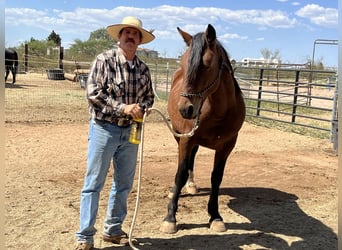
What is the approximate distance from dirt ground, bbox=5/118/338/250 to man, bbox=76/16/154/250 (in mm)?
571

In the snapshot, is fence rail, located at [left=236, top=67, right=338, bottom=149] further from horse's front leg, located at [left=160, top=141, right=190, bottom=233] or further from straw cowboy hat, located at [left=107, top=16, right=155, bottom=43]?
straw cowboy hat, located at [left=107, top=16, right=155, bottom=43]

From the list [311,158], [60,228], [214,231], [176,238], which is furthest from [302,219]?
[311,158]

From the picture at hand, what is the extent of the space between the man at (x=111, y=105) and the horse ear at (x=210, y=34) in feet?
1.53

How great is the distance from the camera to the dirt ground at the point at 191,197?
3.55 m

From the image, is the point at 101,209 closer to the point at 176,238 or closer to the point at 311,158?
the point at 176,238

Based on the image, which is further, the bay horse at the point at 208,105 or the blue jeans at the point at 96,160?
the bay horse at the point at 208,105

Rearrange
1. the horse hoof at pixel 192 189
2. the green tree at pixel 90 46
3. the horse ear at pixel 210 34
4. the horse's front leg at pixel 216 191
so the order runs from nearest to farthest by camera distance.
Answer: the horse ear at pixel 210 34 → the horse's front leg at pixel 216 191 → the horse hoof at pixel 192 189 → the green tree at pixel 90 46

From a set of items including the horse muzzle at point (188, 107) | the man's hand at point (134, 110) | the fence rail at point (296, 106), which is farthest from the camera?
the fence rail at point (296, 106)

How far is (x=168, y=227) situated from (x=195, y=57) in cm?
165

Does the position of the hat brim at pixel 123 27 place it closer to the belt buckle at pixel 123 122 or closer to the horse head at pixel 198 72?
the horse head at pixel 198 72

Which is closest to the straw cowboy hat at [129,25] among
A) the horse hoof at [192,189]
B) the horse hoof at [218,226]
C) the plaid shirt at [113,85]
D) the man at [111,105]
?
the man at [111,105]

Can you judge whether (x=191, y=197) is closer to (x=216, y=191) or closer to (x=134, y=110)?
(x=216, y=191)

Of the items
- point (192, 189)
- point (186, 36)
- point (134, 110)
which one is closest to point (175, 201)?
point (192, 189)

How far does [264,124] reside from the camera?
35.8 feet
